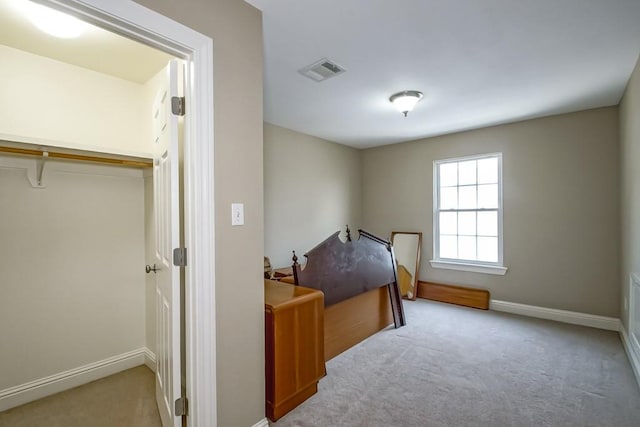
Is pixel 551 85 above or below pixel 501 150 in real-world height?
above

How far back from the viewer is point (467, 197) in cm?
437

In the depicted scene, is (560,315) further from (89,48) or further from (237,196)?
(89,48)

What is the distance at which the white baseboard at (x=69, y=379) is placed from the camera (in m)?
2.02

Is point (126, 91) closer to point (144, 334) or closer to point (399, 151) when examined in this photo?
point (144, 334)

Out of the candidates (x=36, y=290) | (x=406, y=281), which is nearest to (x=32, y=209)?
(x=36, y=290)

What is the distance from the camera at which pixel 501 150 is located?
4.00m

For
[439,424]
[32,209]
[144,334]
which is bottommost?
[439,424]

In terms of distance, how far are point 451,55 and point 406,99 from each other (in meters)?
0.72

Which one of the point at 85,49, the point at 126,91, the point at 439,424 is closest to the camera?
the point at 439,424

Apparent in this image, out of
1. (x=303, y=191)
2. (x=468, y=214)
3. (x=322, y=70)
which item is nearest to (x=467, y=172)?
(x=468, y=214)

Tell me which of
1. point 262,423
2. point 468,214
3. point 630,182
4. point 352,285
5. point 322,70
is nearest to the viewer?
point 262,423

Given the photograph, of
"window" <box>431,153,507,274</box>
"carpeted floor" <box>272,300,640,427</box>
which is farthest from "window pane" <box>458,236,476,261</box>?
"carpeted floor" <box>272,300,640,427</box>

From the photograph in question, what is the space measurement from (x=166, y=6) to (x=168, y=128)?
54 centimetres

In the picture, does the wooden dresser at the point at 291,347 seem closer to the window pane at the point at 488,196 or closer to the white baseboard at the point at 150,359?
the white baseboard at the point at 150,359
